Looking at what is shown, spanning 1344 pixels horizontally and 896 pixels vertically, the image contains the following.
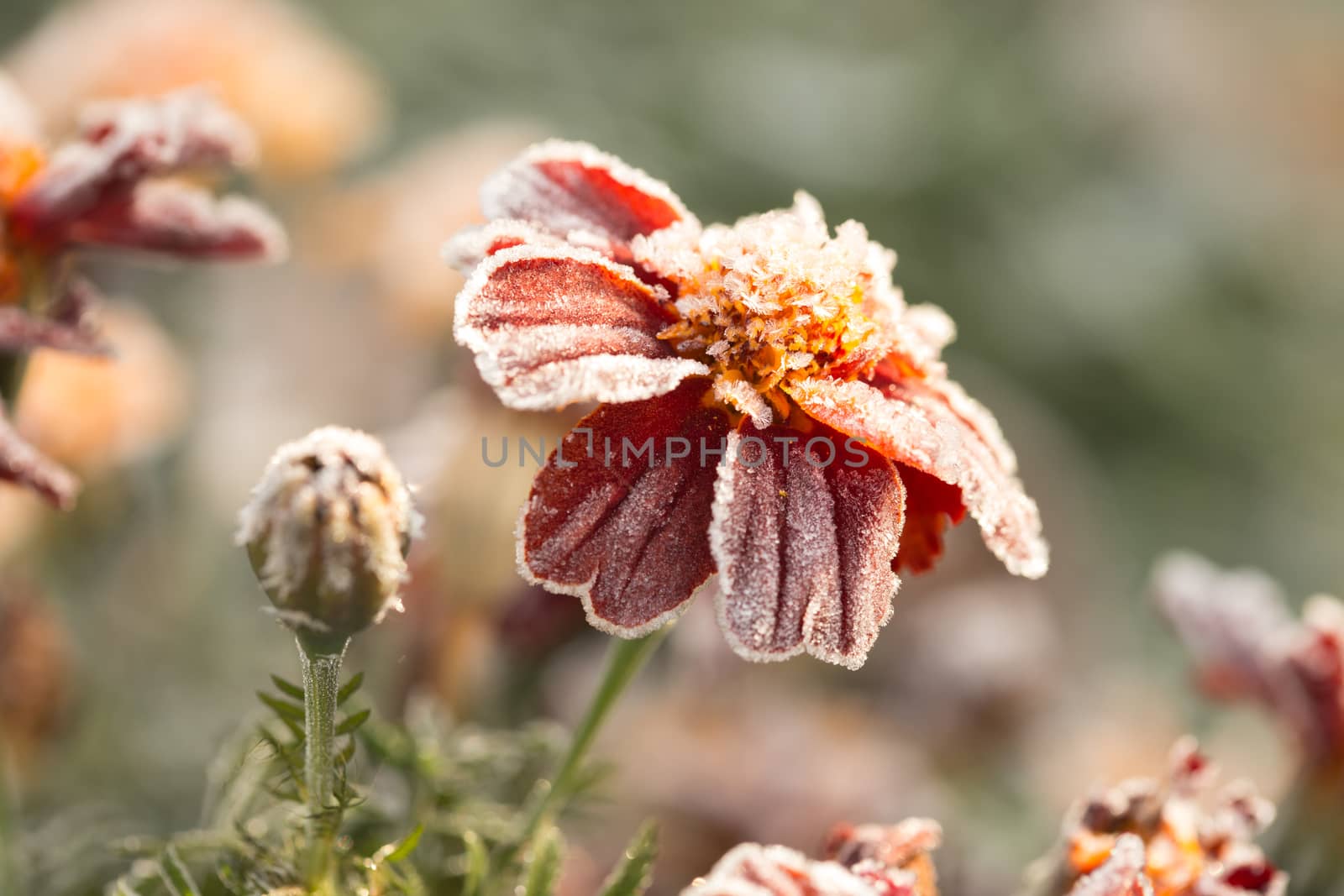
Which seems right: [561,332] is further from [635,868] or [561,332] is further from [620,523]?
[635,868]

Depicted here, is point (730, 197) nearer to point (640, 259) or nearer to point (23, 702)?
point (23, 702)

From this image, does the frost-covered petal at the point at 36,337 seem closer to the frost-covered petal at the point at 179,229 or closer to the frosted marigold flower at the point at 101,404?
the frost-covered petal at the point at 179,229

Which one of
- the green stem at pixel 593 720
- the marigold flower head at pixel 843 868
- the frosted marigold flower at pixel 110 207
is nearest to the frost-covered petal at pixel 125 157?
the frosted marigold flower at pixel 110 207

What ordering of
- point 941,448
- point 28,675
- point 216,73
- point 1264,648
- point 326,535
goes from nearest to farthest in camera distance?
point 326,535 → point 941,448 → point 1264,648 → point 28,675 → point 216,73

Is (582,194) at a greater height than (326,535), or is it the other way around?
(582,194)

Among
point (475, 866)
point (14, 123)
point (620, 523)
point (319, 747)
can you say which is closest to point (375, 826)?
point (475, 866)

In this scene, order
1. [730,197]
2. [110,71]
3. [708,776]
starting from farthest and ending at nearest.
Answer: [730,197] → [110,71] → [708,776]

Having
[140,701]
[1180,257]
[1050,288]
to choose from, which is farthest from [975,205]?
[140,701]

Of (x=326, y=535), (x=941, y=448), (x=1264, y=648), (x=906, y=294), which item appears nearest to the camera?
(x=326, y=535)

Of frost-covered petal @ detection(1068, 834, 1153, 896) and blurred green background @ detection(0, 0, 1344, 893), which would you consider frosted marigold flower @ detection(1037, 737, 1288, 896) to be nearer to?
frost-covered petal @ detection(1068, 834, 1153, 896)
